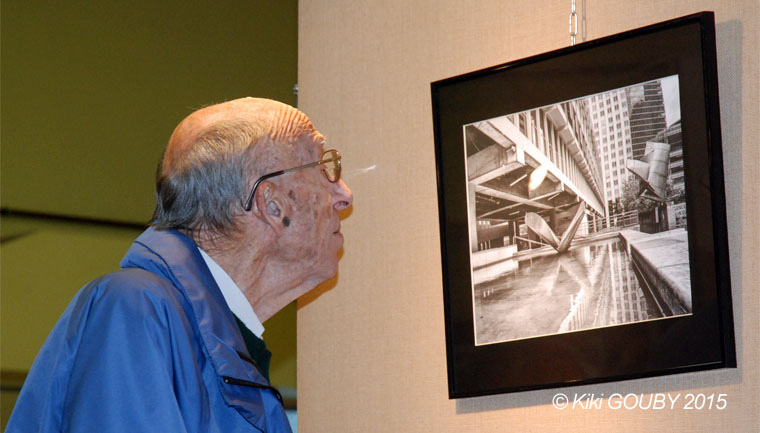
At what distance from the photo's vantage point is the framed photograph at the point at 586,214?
64.6 inches

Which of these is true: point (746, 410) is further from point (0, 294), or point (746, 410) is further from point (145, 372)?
point (0, 294)

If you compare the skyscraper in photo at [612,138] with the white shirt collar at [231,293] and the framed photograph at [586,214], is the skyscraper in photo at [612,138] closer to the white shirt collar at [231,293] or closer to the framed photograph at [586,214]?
the framed photograph at [586,214]

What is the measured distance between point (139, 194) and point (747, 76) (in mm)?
1855

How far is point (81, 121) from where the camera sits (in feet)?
8.93

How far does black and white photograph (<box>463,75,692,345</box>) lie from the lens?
5.54 feet

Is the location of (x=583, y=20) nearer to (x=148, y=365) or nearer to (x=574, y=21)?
(x=574, y=21)

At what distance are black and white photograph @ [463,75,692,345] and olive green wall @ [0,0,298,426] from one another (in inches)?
49.7

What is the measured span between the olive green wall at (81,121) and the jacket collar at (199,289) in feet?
3.42

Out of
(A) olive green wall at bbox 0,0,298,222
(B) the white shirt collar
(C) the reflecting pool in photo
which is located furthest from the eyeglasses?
(A) olive green wall at bbox 0,0,298,222

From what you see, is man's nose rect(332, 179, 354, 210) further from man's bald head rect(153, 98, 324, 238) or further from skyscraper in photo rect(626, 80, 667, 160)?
skyscraper in photo rect(626, 80, 667, 160)

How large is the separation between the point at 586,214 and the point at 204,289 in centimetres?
73

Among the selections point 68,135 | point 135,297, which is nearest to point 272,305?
point 135,297

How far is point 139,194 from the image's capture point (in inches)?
113
